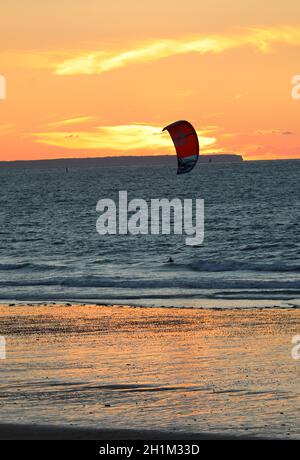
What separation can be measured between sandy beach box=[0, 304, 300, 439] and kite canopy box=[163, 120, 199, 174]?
289 inches

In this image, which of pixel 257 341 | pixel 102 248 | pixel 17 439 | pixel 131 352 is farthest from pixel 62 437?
pixel 102 248

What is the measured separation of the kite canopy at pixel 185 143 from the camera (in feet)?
82.6

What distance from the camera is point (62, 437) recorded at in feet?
32.2

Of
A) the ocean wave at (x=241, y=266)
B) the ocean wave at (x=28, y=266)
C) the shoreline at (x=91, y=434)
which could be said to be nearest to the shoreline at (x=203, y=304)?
the ocean wave at (x=241, y=266)

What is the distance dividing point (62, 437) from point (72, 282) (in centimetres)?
1980

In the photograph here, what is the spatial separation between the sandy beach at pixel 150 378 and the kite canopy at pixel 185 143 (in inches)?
289

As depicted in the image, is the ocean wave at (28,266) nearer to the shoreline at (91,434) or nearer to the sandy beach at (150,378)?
the sandy beach at (150,378)

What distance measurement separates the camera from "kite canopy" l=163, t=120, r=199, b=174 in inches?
991

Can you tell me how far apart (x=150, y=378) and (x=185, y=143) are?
45.7ft

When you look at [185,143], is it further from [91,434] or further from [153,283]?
[91,434]

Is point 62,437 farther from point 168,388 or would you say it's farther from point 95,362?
point 95,362

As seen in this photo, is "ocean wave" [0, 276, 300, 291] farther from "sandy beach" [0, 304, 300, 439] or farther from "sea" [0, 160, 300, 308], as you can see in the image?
"sandy beach" [0, 304, 300, 439]

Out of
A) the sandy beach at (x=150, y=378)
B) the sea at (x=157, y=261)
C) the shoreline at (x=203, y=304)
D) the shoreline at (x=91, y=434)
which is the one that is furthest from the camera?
the sea at (x=157, y=261)

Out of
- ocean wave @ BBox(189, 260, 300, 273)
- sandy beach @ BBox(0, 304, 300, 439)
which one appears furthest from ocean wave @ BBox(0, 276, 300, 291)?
sandy beach @ BBox(0, 304, 300, 439)
